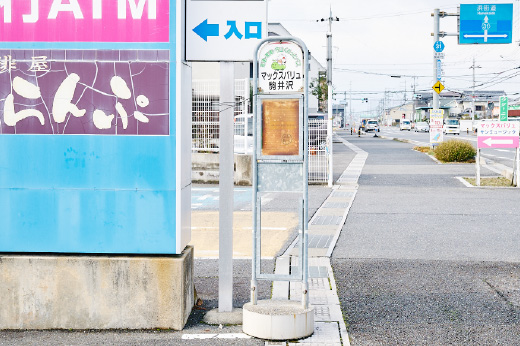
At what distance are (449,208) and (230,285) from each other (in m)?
8.89

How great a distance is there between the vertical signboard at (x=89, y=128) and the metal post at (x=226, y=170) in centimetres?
46

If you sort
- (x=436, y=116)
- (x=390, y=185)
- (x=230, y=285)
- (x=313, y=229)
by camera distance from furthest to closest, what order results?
1. (x=436, y=116)
2. (x=390, y=185)
3. (x=313, y=229)
4. (x=230, y=285)

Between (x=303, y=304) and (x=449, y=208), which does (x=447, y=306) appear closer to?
(x=303, y=304)

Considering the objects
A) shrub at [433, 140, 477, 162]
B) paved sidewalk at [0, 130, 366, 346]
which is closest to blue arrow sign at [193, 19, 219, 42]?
paved sidewalk at [0, 130, 366, 346]

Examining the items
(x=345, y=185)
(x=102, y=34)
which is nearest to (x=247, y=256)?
(x=102, y=34)

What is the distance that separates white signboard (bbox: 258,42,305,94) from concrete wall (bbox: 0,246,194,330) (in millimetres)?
1630

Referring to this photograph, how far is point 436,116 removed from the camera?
104 feet

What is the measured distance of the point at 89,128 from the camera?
211 inches

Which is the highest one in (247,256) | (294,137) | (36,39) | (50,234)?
(36,39)

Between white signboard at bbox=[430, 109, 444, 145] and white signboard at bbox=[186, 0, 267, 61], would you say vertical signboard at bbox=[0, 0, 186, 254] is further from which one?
white signboard at bbox=[430, 109, 444, 145]

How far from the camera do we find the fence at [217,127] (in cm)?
1748

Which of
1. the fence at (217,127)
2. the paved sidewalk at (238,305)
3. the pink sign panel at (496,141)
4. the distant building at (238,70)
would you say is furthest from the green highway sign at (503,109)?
the paved sidewalk at (238,305)

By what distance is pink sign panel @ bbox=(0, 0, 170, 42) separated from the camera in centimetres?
528

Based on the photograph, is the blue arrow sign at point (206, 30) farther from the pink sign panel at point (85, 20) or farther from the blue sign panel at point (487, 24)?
the blue sign panel at point (487, 24)
